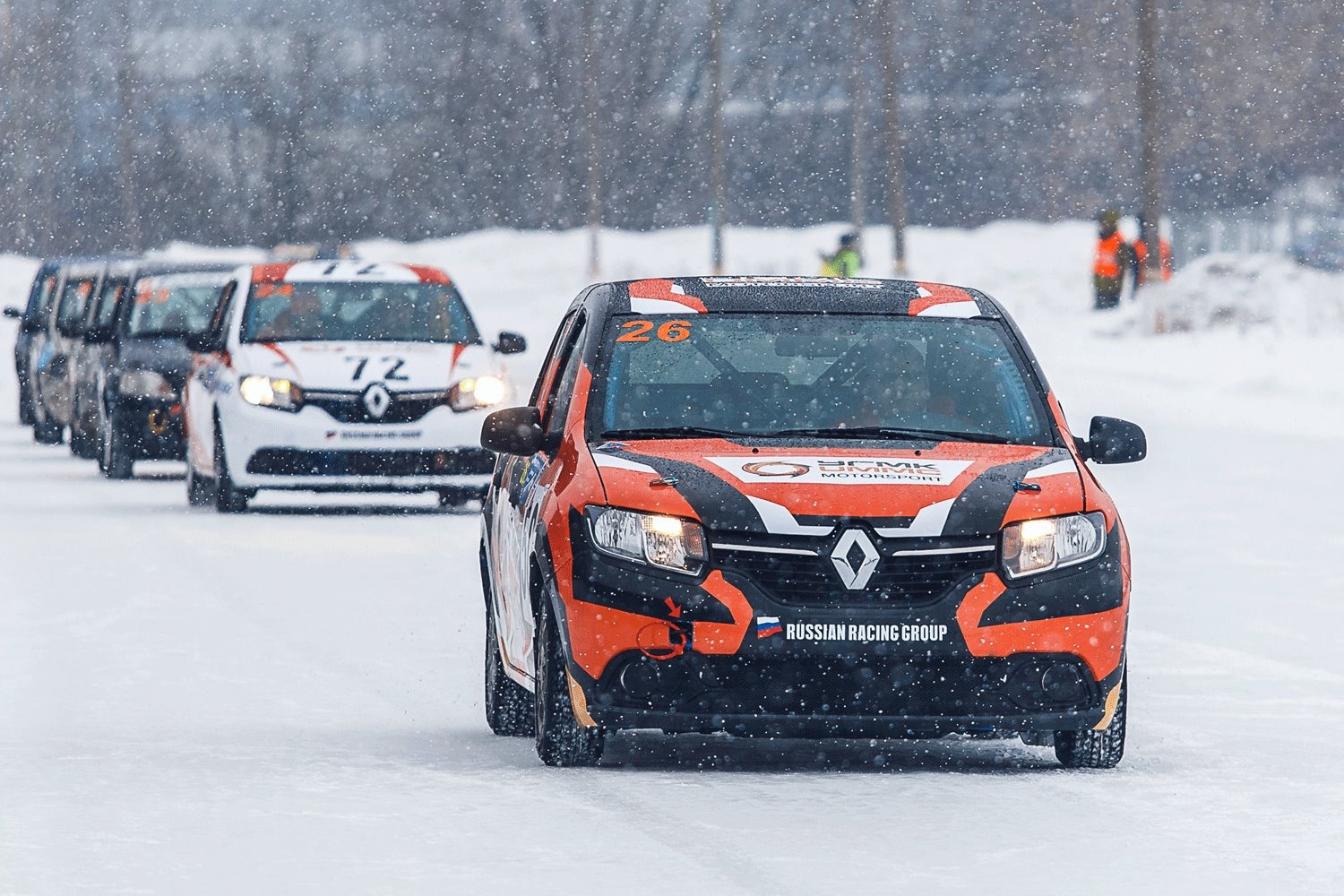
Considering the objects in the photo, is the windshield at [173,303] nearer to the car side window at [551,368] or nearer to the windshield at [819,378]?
the car side window at [551,368]

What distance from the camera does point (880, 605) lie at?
8.23 metres

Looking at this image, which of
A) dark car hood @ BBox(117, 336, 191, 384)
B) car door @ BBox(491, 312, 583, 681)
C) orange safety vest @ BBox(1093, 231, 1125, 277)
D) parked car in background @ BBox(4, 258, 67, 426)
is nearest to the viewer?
car door @ BBox(491, 312, 583, 681)

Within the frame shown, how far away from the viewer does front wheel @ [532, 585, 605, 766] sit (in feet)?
28.0

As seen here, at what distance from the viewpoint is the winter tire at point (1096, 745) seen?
8672 millimetres

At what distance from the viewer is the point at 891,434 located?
9.07 meters

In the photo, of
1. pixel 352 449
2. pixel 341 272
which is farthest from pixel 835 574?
pixel 341 272

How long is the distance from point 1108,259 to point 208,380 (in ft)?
89.2

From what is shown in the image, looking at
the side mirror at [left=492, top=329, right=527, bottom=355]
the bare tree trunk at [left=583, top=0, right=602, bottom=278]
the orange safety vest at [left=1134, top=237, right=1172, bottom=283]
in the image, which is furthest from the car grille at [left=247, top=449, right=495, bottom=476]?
the bare tree trunk at [left=583, top=0, right=602, bottom=278]

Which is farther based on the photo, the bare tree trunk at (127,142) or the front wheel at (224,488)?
the bare tree trunk at (127,142)

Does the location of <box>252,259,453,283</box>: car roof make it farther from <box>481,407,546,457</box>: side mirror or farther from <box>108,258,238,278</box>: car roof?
<box>481,407,546,457</box>: side mirror

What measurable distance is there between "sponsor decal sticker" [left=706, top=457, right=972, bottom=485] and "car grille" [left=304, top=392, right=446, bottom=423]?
10.9m

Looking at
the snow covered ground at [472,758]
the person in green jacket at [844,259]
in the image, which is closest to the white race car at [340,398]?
the snow covered ground at [472,758]

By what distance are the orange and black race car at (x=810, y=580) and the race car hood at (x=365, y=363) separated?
1045 centimetres

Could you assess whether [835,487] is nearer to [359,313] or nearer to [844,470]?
[844,470]
